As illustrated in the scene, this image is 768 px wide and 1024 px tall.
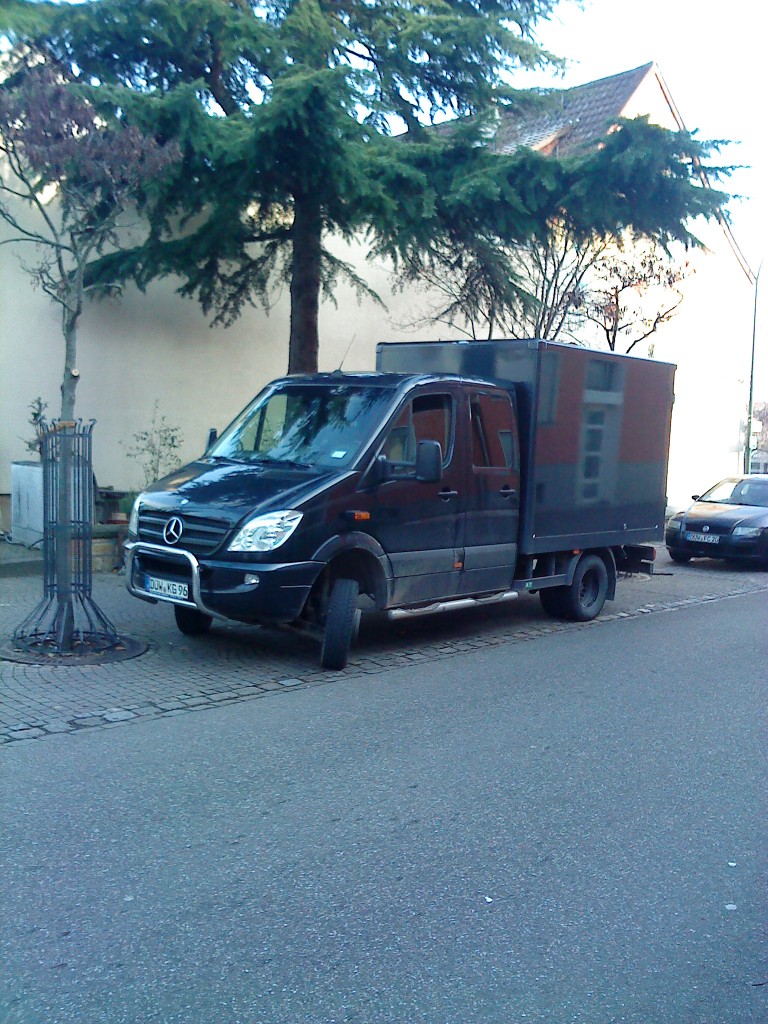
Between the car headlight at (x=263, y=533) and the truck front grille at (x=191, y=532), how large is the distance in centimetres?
14

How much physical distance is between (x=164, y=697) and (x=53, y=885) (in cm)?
298

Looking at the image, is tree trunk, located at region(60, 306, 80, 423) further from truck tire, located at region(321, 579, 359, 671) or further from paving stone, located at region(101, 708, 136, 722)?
paving stone, located at region(101, 708, 136, 722)

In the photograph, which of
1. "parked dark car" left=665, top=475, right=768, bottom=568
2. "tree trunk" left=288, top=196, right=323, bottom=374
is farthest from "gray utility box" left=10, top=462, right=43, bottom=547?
"parked dark car" left=665, top=475, right=768, bottom=568

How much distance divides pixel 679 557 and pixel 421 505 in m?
9.06

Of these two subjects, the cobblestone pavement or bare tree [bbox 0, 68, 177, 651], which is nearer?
the cobblestone pavement

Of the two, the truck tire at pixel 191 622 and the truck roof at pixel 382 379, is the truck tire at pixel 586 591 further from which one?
the truck tire at pixel 191 622

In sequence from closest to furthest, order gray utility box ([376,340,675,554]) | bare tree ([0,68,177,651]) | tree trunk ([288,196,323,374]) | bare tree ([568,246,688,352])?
1. gray utility box ([376,340,675,554])
2. bare tree ([0,68,177,651])
3. tree trunk ([288,196,323,374])
4. bare tree ([568,246,688,352])

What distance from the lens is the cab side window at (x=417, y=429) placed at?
8523 mm

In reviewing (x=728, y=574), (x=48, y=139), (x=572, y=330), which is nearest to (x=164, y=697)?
(x=48, y=139)

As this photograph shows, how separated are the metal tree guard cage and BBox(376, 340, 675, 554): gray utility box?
3.47 metres

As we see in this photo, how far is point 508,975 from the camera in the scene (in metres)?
3.60

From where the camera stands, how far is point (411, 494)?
28.1ft

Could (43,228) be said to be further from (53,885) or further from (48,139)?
(53,885)

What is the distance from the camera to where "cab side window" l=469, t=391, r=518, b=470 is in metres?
9.20
